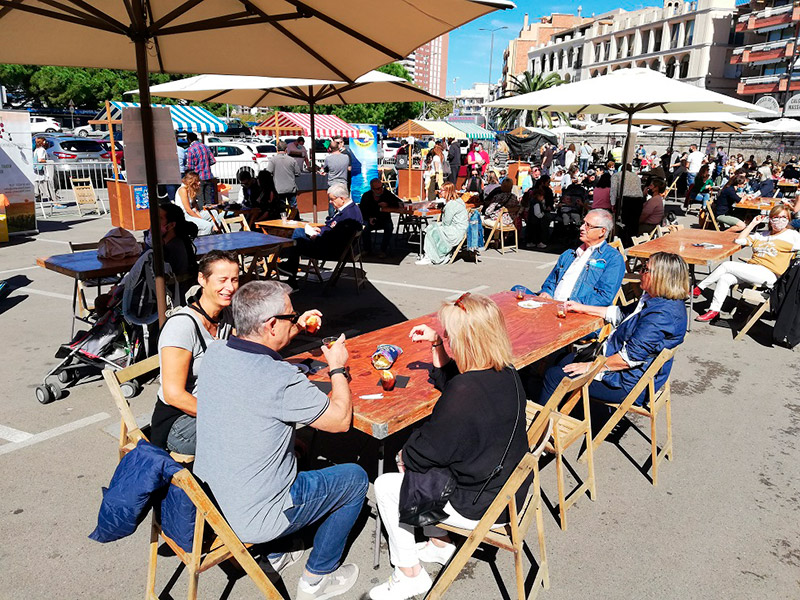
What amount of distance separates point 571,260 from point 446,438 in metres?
3.06

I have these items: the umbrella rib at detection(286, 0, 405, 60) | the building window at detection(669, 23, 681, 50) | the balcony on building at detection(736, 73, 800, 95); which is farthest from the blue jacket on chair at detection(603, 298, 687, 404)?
the building window at detection(669, 23, 681, 50)

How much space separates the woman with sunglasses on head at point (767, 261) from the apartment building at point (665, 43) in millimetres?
64698

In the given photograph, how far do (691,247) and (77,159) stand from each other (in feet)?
67.7

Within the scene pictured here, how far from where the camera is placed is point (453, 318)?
2.54 meters

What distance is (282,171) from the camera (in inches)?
473

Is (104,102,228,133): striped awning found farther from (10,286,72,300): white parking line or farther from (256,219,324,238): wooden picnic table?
(10,286,72,300): white parking line

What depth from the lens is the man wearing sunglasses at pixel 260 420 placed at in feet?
7.32

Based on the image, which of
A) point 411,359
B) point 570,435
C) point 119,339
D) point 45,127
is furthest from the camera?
point 45,127

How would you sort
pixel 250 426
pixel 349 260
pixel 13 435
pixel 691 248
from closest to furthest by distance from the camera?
pixel 250 426 < pixel 13 435 < pixel 691 248 < pixel 349 260

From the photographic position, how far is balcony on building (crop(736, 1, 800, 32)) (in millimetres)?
48906

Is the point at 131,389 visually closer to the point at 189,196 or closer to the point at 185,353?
the point at 185,353

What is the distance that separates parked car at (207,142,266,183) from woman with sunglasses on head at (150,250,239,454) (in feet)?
54.6

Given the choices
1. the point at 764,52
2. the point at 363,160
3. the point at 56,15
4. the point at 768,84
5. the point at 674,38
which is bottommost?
the point at 363,160

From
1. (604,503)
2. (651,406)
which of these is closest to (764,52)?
(651,406)
